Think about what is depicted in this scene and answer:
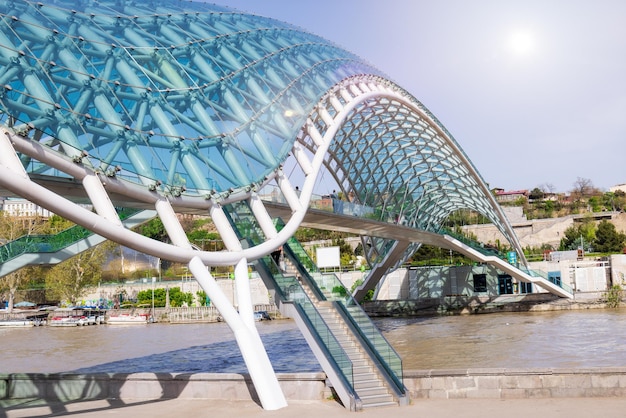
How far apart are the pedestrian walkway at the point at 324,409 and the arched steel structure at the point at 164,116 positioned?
1.11m

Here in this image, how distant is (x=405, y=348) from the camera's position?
42094 mm

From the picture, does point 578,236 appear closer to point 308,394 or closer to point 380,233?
point 380,233

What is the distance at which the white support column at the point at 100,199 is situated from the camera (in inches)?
779

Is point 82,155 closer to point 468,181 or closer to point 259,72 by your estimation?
point 259,72

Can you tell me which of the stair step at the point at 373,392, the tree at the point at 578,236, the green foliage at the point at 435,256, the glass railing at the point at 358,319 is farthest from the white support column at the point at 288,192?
the tree at the point at 578,236

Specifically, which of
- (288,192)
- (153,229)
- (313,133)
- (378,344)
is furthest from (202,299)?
(378,344)

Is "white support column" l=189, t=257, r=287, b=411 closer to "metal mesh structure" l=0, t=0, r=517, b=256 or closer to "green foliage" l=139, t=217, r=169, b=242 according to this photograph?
"metal mesh structure" l=0, t=0, r=517, b=256

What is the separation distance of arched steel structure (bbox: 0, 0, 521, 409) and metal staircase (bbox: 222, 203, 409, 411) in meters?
1.37

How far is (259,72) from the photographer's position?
110 ft

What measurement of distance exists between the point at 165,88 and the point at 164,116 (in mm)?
1583

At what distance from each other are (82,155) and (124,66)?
5.63 meters

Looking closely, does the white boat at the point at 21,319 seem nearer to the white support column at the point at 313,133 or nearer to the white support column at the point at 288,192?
the white support column at the point at 313,133

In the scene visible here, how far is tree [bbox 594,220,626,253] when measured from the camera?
118188mm

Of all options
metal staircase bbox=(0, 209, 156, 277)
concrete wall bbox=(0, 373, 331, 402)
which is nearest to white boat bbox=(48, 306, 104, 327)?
metal staircase bbox=(0, 209, 156, 277)
